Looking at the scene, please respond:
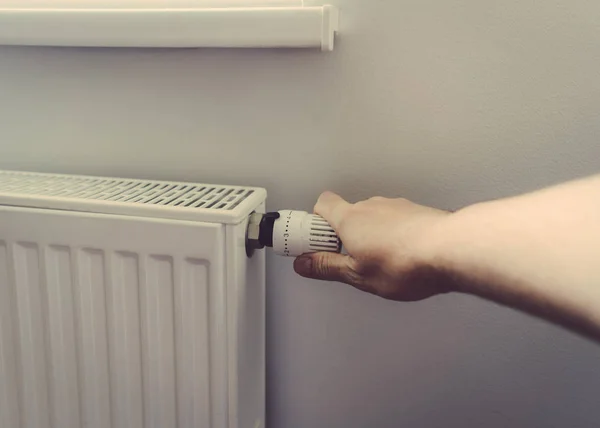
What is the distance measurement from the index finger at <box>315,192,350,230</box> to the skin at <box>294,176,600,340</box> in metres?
0.02

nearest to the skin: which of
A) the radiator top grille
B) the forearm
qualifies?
the forearm

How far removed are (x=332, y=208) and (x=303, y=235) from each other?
41 mm

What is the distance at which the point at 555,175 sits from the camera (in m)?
0.60

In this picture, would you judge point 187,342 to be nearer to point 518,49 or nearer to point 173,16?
point 173,16

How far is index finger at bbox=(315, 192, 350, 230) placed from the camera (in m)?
0.56

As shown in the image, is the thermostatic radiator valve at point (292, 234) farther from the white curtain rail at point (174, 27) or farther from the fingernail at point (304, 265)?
the white curtain rail at point (174, 27)

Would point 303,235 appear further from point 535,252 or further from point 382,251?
point 535,252

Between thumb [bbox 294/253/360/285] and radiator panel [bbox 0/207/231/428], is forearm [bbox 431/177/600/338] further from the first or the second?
A: radiator panel [bbox 0/207/231/428]

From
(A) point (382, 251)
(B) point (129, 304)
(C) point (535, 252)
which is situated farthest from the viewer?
(B) point (129, 304)

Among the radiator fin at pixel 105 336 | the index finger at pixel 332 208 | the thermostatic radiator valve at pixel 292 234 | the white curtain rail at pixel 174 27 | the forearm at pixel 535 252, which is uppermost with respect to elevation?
the white curtain rail at pixel 174 27

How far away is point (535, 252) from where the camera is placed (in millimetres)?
387

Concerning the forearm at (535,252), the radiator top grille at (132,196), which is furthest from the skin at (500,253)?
the radiator top grille at (132,196)

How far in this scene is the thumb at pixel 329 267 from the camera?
20.9 inches

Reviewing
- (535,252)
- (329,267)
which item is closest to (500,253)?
(535,252)
